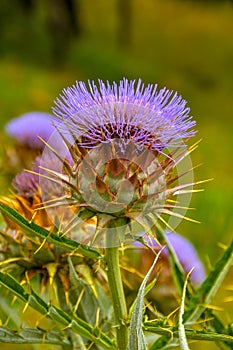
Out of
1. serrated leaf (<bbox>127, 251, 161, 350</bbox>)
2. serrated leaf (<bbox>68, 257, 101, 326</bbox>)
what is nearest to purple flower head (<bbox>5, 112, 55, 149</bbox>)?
serrated leaf (<bbox>68, 257, 101, 326</bbox>)

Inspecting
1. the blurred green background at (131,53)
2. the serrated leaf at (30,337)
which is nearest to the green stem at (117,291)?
the serrated leaf at (30,337)

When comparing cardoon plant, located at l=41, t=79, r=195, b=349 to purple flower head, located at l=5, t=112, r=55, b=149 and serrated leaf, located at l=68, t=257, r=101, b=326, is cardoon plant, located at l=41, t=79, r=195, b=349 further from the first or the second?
purple flower head, located at l=5, t=112, r=55, b=149

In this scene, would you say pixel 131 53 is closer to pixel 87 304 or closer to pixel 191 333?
pixel 87 304

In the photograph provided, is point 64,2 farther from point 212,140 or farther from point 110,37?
point 212,140

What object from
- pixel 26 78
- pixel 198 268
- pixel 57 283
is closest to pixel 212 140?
pixel 26 78

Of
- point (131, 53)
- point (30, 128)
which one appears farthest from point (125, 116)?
point (131, 53)

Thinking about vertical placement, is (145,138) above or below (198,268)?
above

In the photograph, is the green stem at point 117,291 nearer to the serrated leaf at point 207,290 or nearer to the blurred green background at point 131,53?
the serrated leaf at point 207,290
